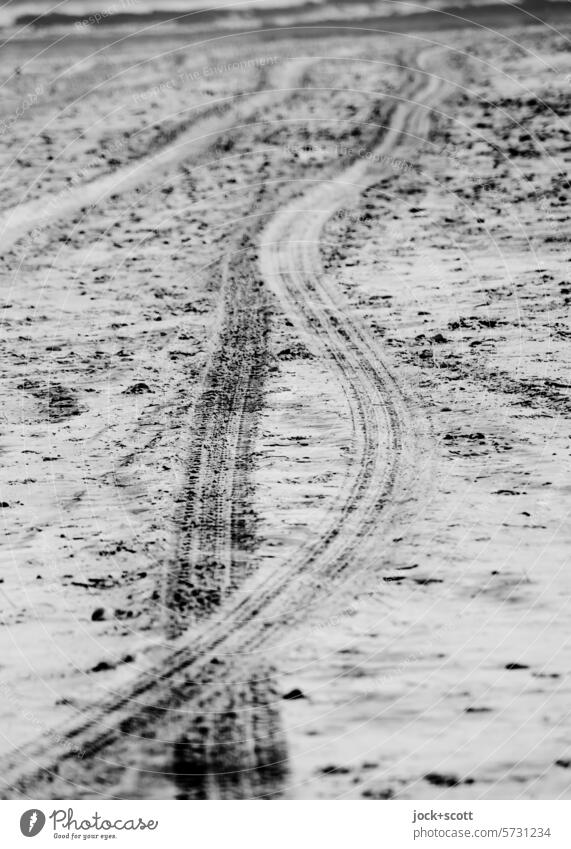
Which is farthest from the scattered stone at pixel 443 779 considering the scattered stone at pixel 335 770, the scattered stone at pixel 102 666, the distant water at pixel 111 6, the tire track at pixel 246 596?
the distant water at pixel 111 6

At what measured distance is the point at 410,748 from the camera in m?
4.65

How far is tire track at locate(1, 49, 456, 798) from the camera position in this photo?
4648 mm

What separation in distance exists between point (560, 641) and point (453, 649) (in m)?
0.64

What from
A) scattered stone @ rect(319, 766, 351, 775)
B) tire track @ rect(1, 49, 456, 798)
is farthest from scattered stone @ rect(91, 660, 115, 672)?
scattered stone @ rect(319, 766, 351, 775)

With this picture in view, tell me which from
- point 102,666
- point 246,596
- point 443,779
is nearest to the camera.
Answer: point 443,779

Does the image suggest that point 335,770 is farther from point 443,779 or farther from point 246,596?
point 246,596

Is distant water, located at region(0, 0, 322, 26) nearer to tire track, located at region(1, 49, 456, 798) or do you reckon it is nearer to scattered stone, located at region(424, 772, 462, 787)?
tire track, located at region(1, 49, 456, 798)

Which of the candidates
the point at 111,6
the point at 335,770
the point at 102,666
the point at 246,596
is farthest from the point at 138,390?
the point at 111,6

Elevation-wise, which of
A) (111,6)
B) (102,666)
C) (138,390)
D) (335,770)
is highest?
(111,6)

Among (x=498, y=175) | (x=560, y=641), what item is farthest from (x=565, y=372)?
(x=498, y=175)

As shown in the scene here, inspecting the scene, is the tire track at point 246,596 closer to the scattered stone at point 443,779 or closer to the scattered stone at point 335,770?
the scattered stone at point 335,770

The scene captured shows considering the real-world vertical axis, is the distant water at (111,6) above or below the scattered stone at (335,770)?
above

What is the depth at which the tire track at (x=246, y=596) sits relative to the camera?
4.65 metres

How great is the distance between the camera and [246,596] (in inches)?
221
